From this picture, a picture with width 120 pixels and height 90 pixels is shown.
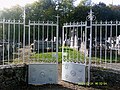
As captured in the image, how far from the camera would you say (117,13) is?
4394cm

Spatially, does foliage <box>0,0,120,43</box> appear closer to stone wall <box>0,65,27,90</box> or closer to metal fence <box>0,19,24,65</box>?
metal fence <box>0,19,24,65</box>

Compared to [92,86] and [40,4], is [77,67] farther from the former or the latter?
[40,4]

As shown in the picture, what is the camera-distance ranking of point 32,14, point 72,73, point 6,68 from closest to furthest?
point 6,68
point 72,73
point 32,14

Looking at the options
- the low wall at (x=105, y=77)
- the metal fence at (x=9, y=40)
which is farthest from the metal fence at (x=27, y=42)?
the low wall at (x=105, y=77)

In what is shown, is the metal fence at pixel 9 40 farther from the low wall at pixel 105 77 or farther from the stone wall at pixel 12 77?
the low wall at pixel 105 77

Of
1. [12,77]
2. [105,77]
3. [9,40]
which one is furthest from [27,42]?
[105,77]

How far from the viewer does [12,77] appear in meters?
8.33

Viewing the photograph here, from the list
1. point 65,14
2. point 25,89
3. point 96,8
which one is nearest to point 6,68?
point 25,89

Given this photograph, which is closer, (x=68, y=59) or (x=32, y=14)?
(x=68, y=59)

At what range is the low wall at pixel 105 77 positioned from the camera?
8.59 meters

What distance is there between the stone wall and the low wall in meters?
2.45

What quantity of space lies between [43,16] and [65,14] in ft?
19.3

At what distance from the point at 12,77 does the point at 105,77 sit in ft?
10.5

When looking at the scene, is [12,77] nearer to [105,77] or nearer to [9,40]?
[105,77]
